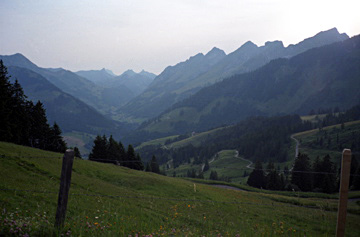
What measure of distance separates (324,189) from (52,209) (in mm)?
82214

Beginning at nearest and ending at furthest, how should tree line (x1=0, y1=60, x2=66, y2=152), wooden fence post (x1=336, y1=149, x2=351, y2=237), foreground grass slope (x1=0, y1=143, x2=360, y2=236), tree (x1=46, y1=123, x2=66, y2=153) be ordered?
wooden fence post (x1=336, y1=149, x2=351, y2=237)
foreground grass slope (x1=0, y1=143, x2=360, y2=236)
tree line (x1=0, y1=60, x2=66, y2=152)
tree (x1=46, y1=123, x2=66, y2=153)

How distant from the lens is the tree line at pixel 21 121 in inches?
2018

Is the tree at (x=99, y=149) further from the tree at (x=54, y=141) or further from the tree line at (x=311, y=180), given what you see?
the tree line at (x=311, y=180)

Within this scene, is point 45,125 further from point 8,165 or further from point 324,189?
point 324,189

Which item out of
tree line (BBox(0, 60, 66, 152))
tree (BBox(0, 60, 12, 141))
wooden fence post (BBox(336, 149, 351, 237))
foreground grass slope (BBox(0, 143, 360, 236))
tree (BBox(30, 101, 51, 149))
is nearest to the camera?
wooden fence post (BBox(336, 149, 351, 237))

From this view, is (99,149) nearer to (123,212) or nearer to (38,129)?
(38,129)

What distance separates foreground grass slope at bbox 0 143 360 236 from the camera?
1015cm

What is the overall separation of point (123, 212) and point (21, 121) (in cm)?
5437

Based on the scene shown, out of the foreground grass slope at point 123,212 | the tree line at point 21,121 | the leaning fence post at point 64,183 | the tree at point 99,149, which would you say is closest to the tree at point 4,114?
the tree line at point 21,121

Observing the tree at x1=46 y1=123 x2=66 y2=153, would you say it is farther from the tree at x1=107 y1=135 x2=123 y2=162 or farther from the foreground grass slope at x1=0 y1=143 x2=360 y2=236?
the foreground grass slope at x1=0 y1=143 x2=360 y2=236

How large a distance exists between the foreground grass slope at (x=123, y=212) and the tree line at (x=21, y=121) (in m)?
25.9

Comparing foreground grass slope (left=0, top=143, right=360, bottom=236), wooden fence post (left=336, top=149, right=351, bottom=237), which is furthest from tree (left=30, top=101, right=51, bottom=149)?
wooden fence post (left=336, top=149, right=351, bottom=237)

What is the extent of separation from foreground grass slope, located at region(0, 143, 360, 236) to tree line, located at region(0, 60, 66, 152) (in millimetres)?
25914

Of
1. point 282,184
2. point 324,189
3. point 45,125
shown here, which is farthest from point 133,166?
point 324,189
